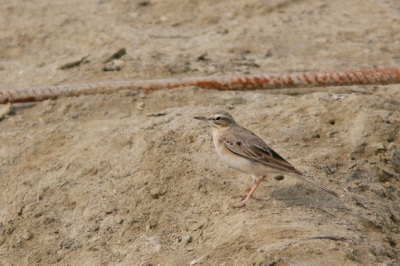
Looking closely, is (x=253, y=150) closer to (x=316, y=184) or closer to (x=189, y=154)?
(x=316, y=184)

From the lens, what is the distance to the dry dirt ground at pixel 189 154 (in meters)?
5.41

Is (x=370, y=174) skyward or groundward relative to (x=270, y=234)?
groundward

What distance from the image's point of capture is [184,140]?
688 cm

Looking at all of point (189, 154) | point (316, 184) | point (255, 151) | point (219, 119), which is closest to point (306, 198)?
point (316, 184)

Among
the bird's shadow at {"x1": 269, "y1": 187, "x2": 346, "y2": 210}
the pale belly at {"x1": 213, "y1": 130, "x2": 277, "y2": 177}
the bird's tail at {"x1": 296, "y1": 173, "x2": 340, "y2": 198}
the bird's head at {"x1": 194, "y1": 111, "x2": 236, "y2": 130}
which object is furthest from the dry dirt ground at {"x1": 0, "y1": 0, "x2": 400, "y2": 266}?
the bird's head at {"x1": 194, "y1": 111, "x2": 236, "y2": 130}

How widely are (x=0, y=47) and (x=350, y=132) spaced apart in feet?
19.2

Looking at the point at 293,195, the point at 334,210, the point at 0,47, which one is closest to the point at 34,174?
the point at 293,195

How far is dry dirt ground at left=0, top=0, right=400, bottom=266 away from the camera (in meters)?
5.41

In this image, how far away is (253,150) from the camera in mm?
6016

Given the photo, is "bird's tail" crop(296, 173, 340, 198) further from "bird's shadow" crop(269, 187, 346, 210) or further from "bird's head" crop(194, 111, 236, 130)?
"bird's head" crop(194, 111, 236, 130)

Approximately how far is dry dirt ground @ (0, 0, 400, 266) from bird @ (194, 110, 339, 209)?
0.23m

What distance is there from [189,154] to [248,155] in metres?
0.86

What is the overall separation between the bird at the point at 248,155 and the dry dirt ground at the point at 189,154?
0.77 ft

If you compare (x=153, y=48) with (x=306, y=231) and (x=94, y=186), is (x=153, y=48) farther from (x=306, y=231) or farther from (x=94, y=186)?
(x=306, y=231)
